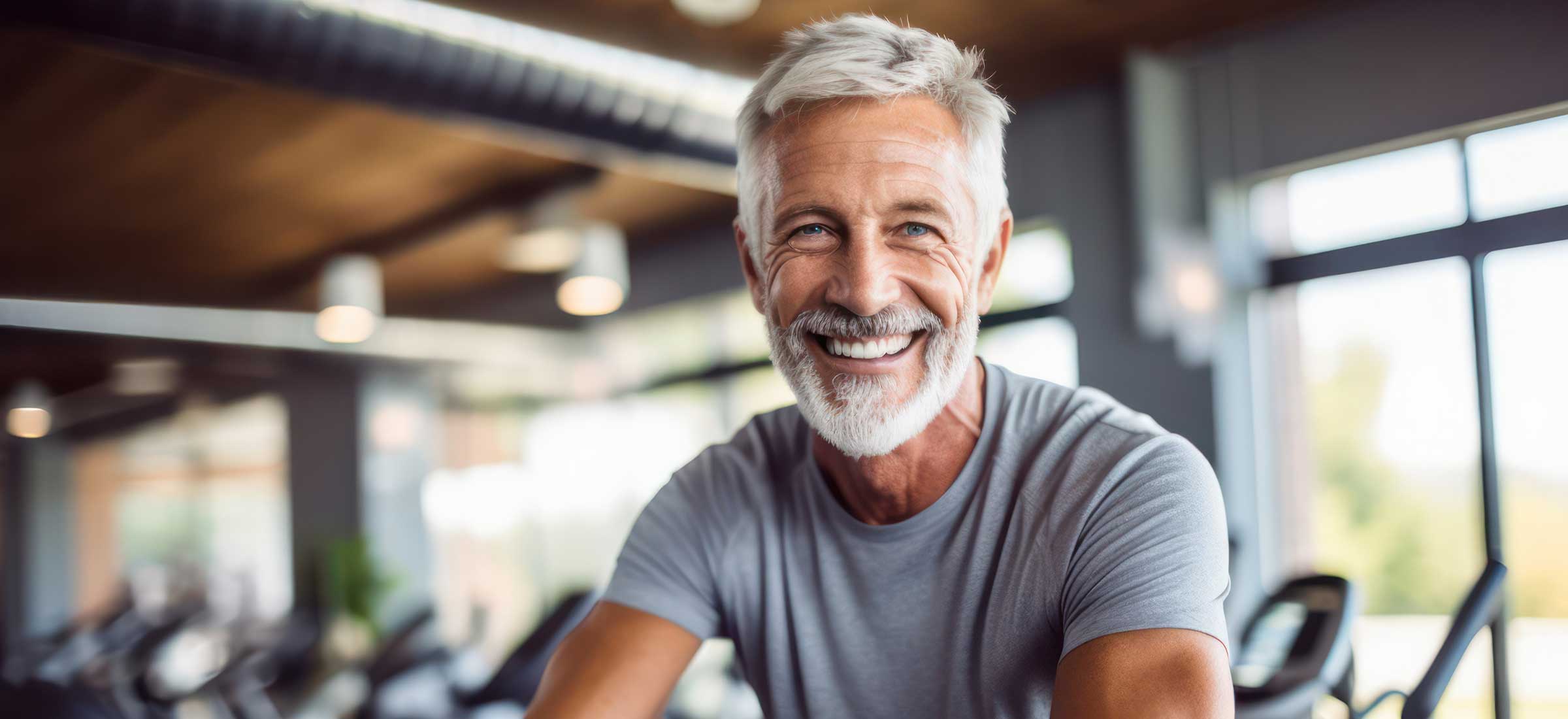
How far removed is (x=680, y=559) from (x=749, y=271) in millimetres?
322

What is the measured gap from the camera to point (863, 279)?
1.04 metres

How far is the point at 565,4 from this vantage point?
13.3ft

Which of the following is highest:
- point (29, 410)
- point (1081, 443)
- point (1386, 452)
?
point (29, 410)

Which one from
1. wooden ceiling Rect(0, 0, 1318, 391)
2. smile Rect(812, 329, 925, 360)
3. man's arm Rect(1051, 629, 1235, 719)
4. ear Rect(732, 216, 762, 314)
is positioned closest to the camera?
man's arm Rect(1051, 629, 1235, 719)

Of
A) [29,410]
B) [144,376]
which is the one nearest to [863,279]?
[144,376]

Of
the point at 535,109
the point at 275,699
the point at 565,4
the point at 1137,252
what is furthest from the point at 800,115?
the point at 275,699

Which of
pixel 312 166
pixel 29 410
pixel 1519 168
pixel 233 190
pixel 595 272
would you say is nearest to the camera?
pixel 1519 168

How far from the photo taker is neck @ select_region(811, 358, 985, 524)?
1143 millimetres

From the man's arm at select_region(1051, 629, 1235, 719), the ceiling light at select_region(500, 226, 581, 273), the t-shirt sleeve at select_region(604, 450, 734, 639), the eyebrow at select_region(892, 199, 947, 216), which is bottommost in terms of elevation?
the man's arm at select_region(1051, 629, 1235, 719)

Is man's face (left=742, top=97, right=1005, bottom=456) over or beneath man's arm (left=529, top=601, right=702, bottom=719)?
over

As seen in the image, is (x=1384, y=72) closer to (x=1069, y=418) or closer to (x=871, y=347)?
(x=1069, y=418)

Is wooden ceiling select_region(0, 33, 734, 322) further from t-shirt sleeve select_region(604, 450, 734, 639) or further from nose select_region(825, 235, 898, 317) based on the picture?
nose select_region(825, 235, 898, 317)

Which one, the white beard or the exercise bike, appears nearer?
the white beard

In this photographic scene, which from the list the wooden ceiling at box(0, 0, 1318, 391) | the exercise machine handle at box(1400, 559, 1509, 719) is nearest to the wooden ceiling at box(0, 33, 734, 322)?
the wooden ceiling at box(0, 0, 1318, 391)
